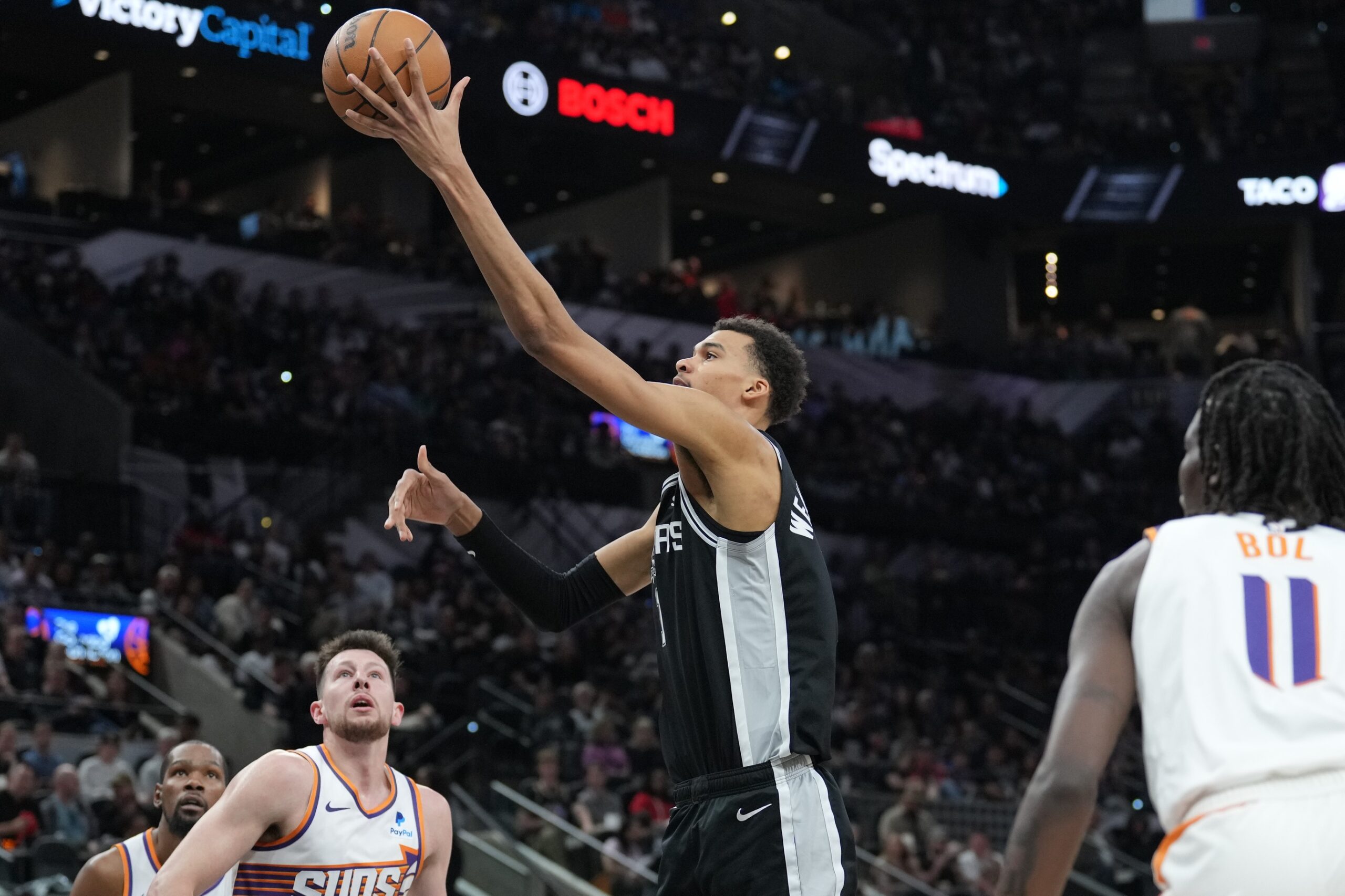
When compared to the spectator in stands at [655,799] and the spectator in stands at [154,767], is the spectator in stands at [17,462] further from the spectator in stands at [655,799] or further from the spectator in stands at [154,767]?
the spectator in stands at [655,799]

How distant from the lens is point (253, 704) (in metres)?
15.1

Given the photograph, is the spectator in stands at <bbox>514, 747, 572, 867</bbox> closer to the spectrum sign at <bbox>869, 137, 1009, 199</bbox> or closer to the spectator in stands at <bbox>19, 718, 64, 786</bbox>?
the spectator in stands at <bbox>19, 718, 64, 786</bbox>

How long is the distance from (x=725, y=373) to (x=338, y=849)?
201 cm

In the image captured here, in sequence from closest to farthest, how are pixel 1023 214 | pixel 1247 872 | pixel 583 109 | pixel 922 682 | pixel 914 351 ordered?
pixel 1247 872 → pixel 922 682 → pixel 583 109 → pixel 914 351 → pixel 1023 214

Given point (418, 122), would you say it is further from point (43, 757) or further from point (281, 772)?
point (43, 757)

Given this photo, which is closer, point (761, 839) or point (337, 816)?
point (761, 839)

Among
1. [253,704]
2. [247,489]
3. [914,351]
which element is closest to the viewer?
[253,704]

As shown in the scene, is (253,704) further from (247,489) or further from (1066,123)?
(1066,123)

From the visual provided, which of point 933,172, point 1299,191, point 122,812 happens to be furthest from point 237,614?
point 1299,191

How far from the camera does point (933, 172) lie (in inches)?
1309

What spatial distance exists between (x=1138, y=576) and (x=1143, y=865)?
13.8 metres

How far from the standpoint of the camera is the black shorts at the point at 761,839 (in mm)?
4027

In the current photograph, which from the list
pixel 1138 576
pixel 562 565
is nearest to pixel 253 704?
pixel 562 565

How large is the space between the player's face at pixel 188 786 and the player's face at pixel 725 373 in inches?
103
